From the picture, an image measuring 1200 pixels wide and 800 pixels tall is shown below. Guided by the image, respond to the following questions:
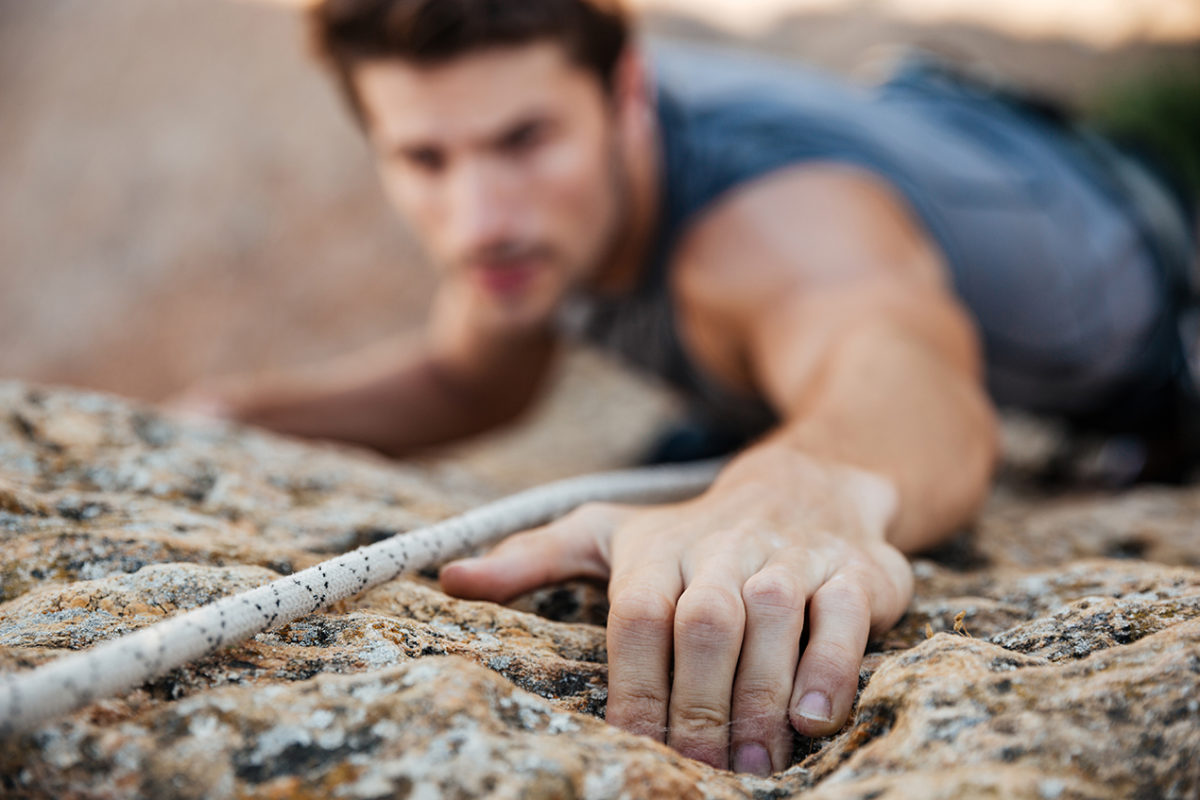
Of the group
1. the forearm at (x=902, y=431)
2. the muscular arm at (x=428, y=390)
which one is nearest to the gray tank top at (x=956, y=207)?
the muscular arm at (x=428, y=390)

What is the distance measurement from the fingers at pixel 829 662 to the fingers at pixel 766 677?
0.05ft

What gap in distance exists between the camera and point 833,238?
1.91m

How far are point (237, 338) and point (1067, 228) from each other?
441 cm

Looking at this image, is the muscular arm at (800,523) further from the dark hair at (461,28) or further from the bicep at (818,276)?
the dark hair at (461,28)

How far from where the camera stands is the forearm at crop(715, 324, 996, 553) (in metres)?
1.22

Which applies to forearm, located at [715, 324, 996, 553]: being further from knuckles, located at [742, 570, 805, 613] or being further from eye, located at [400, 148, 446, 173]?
eye, located at [400, 148, 446, 173]

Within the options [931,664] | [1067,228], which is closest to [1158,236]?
[1067,228]

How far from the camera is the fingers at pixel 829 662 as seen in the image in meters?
0.79

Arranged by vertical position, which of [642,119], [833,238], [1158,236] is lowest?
[1158,236]

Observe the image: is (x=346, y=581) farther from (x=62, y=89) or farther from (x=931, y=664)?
(x=62, y=89)

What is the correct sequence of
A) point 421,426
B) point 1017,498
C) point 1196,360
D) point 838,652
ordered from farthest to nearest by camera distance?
point 421,426 < point 1196,360 < point 1017,498 < point 838,652

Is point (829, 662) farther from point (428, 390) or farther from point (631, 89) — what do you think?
point (428, 390)

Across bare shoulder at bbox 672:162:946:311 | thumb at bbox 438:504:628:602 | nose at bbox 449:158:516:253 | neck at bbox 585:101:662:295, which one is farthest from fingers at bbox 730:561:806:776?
Answer: neck at bbox 585:101:662:295

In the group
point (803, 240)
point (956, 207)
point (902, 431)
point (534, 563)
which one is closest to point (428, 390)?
point (803, 240)
